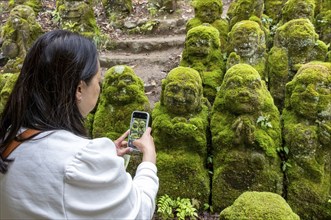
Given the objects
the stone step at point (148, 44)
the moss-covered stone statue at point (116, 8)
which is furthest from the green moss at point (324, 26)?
the moss-covered stone statue at point (116, 8)

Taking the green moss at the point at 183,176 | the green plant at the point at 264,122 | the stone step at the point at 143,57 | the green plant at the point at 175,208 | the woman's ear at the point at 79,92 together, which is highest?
the woman's ear at the point at 79,92

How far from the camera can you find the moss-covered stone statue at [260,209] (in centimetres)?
259

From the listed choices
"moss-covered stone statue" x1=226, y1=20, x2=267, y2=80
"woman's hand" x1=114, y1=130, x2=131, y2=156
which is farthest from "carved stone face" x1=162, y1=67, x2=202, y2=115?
"woman's hand" x1=114, y1=130, x2=131, y2=156

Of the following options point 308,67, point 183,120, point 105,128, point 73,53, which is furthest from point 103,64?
point 73,53

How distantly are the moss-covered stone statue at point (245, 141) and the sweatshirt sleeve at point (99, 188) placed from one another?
297 cm

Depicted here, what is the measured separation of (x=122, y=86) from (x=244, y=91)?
166 cm

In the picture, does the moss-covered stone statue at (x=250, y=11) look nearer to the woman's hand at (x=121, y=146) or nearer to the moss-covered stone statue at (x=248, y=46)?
the moss-covered stone statue at (x=248, y=46)

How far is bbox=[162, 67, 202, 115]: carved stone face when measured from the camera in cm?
433

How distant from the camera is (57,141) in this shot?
4.27 ft

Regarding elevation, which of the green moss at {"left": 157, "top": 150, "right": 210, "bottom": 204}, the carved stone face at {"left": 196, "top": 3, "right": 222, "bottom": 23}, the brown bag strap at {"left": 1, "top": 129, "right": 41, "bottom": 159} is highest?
the brown bag strap at {"left": 1, "top": 129, "right": 41, "bottom": 159}

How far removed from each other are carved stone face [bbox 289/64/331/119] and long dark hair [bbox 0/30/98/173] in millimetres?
3378

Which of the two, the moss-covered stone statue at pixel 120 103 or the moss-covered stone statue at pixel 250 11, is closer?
the moss-covered stone statue at pixel 120 103

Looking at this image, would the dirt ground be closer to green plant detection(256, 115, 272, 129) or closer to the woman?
green plant detection(256, 115, 272, 129)

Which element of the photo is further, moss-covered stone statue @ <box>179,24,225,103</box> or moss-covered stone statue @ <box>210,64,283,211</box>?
moss-covered stone statue @ <box>179,24,225,103</box>
